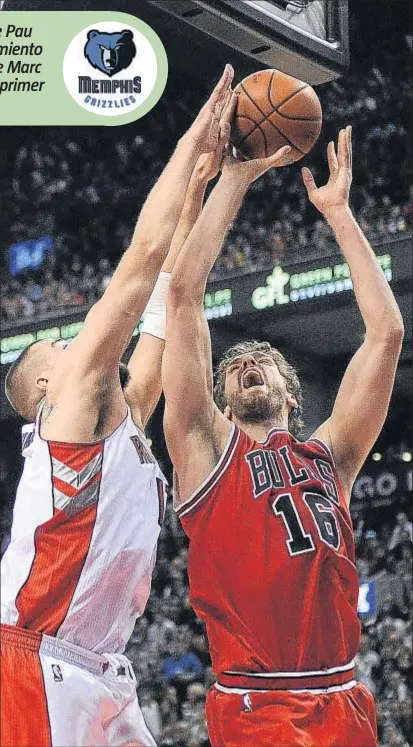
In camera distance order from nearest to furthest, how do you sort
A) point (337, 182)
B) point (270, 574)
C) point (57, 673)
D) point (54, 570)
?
1. point (57, 673)
2. point (54, 570)
3. point (270, 574)
4. point (337, 182)

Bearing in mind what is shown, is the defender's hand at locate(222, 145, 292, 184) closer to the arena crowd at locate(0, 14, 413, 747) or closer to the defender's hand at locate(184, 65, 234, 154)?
the defender's hand at locate(184, 65, 234, 154)

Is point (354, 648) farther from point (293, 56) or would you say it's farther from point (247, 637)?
point (293, 56)

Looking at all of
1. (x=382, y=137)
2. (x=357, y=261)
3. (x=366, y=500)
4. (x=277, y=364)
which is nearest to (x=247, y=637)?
(x=277, y=364)

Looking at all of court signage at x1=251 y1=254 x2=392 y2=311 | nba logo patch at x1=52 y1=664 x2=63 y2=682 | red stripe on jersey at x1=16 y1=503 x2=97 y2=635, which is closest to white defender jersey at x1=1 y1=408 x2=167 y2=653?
red stripe on jersey at x1=16 y1=503 x2=97 y2=635

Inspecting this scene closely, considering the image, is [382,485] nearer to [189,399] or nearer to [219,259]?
[219,259]

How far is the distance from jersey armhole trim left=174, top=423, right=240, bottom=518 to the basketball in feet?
3.25

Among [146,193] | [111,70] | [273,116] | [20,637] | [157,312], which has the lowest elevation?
[20,637]

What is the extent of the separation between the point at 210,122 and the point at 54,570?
4.81ft

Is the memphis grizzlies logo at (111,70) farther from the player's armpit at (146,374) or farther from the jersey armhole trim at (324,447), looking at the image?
the jersey armhole trim at (324,447)

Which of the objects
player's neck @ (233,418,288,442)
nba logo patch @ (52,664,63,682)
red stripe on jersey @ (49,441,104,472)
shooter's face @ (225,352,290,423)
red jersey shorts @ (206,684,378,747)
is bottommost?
red jersey shorts @ (206,684,378,747)

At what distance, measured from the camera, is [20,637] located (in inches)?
125

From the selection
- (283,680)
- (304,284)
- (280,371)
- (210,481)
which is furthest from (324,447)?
(304,284)

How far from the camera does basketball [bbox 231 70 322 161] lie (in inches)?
148

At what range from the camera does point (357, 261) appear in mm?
3855
